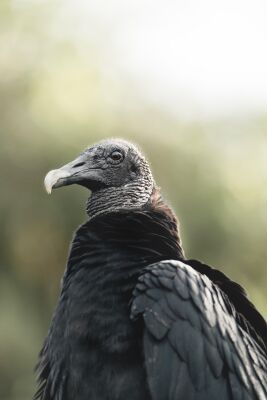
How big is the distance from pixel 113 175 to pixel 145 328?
1.18 meters

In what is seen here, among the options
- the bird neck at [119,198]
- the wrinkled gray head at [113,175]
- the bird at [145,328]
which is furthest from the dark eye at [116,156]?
the bird at [145,328]

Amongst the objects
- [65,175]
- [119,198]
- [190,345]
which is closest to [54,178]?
[65,175]

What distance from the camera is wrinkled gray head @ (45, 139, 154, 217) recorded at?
646 cm

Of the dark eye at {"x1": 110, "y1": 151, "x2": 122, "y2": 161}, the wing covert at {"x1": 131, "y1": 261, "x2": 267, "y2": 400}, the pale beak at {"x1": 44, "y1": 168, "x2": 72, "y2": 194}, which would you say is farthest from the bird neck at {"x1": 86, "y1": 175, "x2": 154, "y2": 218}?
the wing covert at {"x1": 131, "y1": 261, "x2": 267, "y2": 400}

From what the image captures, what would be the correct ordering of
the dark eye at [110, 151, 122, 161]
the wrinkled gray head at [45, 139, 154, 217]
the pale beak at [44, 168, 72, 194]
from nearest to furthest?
the pale beak at [44, 168, 72, 194] → the wrinkled gray head at [45, 139, 154, 217] → the dark eye at [110, 151, 122, 161]

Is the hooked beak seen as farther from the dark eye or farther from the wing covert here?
the wing covert

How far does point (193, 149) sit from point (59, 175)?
25.7 feet

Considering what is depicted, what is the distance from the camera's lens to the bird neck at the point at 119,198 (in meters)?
6.46

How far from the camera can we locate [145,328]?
18.6 feet

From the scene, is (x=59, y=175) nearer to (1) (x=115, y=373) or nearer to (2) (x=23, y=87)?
(1) (x=115, y=373)

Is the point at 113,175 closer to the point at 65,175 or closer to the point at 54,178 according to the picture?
the point at 65,175

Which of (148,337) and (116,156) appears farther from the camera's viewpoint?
(116,156)

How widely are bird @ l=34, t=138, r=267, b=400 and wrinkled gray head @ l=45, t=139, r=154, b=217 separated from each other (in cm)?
31

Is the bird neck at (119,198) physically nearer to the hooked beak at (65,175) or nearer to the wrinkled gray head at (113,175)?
the wrinkled gray head at (113,175)
